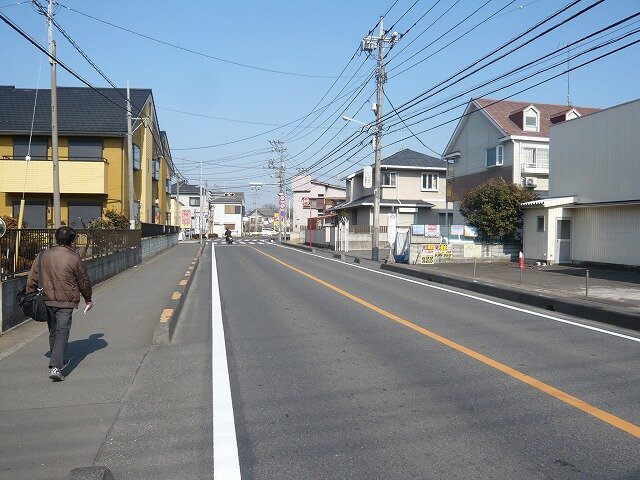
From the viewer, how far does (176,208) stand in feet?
253

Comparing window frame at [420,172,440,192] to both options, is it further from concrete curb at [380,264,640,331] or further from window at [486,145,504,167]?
concrete curb at [380,264,640,331]

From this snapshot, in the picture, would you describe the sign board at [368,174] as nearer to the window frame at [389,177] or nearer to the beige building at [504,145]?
the beige building at [504,145]

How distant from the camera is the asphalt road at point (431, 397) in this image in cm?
442

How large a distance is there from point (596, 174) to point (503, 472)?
2314 centimetres

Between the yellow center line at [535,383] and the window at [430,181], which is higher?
the window at [430,181]

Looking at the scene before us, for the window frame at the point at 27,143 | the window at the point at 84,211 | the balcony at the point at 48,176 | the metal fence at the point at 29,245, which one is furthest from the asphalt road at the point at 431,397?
the window frame at the point at 27,143

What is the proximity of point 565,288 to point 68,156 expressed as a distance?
2650 cm

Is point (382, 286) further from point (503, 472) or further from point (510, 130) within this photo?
point (510, 130)

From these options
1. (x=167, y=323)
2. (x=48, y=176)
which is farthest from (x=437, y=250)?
(x=167, y=323)

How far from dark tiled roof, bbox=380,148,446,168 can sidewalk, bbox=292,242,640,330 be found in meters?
24.4

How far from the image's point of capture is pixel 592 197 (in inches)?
977

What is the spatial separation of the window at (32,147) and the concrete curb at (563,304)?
2366 cm

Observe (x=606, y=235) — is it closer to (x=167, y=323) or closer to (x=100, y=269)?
(x=100, y=269)

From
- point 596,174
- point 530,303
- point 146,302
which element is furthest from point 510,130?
point 146,302
